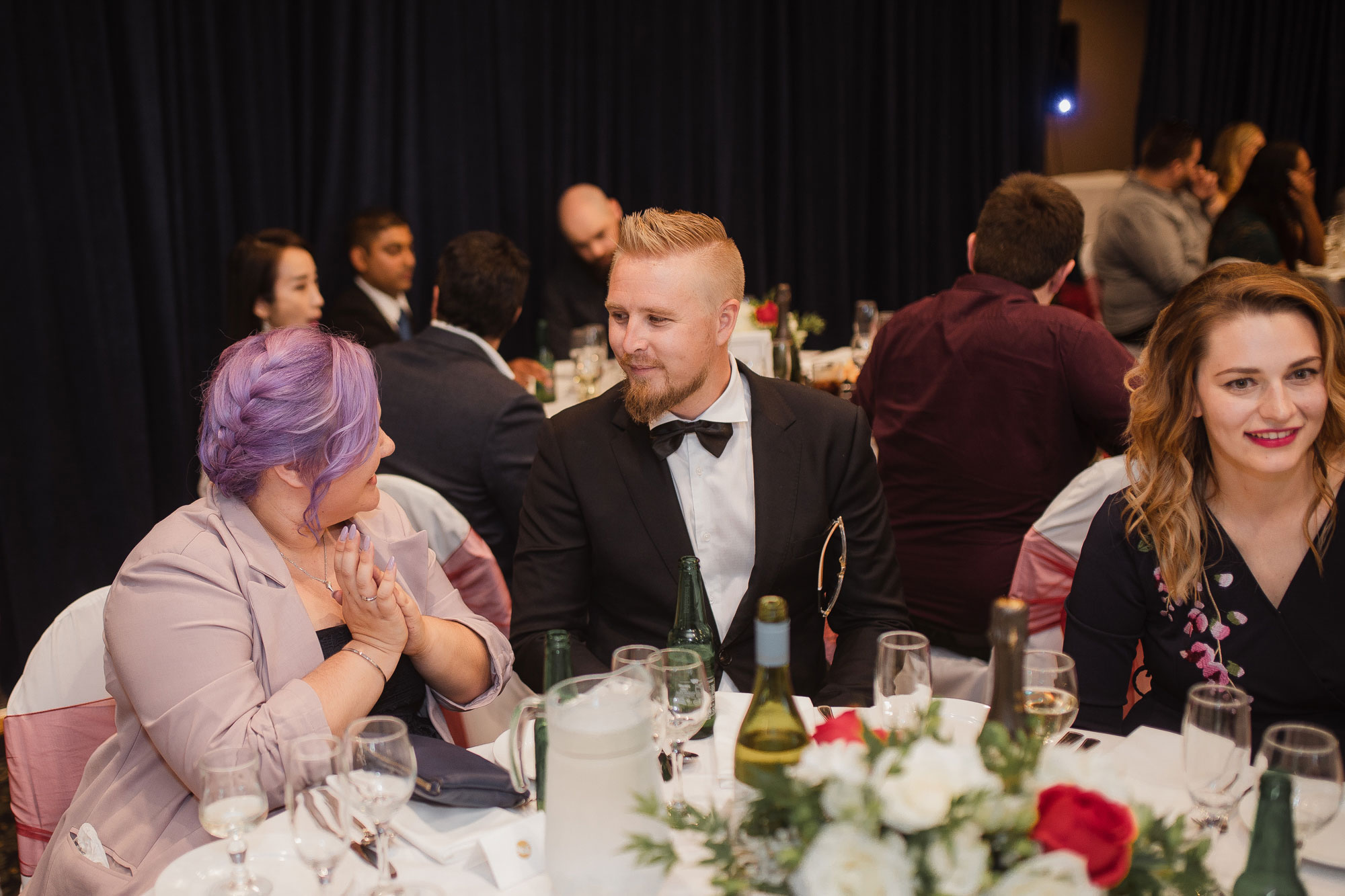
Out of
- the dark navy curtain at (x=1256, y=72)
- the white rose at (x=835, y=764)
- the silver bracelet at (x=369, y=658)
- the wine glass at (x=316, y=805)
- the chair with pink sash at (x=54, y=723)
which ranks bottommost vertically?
the chair with pink sash at (x=54, y=723)

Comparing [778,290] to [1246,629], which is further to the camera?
[778,290]

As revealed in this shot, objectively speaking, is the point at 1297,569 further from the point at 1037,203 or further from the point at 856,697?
the point at 1037,203

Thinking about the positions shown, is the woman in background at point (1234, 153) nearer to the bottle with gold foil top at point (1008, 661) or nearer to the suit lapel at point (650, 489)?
the suit lapel at point (650, 489)

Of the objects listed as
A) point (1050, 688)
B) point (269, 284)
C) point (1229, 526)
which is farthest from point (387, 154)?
point (1050, 688)

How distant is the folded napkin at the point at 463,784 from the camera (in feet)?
4.54

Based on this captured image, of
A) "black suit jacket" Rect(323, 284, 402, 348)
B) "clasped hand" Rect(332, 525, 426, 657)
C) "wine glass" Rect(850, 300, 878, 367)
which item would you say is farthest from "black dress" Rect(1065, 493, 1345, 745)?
"black suit jacket" Rect(323, 284, 402, 348)

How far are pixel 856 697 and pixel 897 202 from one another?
585cm

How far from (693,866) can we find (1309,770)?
665 mm

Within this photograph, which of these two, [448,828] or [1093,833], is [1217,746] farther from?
[448,828]

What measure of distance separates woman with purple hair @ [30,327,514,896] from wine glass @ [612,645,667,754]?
0.47 m

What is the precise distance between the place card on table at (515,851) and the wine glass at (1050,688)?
0.63 meters

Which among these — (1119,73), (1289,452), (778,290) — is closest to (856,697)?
(1289,452)

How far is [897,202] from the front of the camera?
24.1ft

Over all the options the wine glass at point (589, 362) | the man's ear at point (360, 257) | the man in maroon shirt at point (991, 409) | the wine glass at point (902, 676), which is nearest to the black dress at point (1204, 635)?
the wine glass at point (902, 676)
